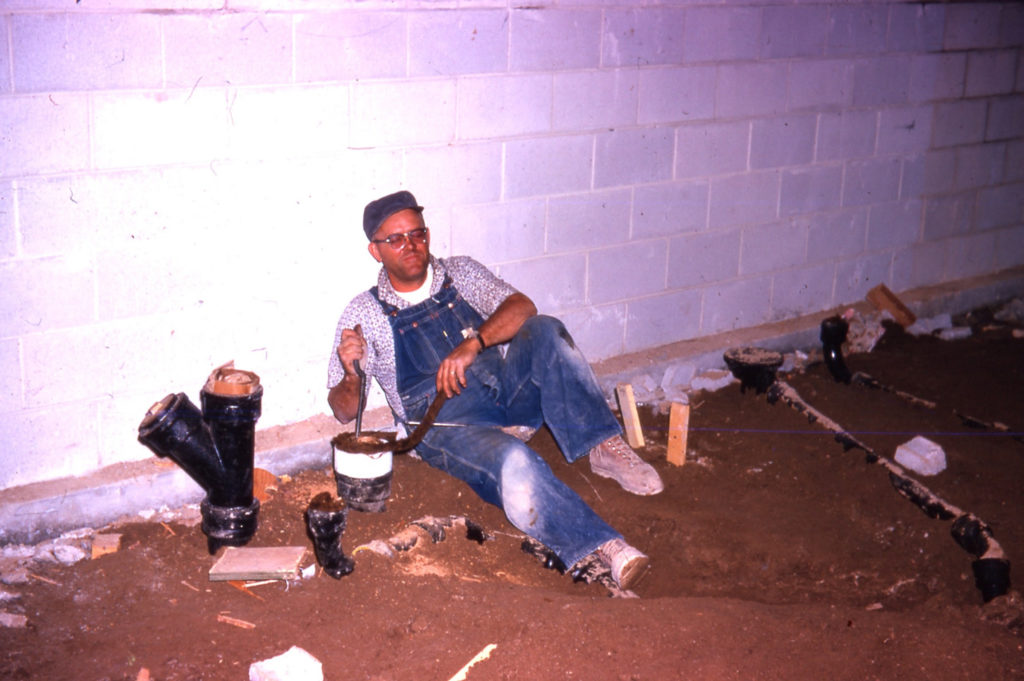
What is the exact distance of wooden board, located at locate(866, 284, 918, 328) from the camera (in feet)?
20.8

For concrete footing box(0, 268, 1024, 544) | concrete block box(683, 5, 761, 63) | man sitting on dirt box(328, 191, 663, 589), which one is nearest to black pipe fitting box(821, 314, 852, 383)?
concrete footing box(0, 268, 1024, 544)

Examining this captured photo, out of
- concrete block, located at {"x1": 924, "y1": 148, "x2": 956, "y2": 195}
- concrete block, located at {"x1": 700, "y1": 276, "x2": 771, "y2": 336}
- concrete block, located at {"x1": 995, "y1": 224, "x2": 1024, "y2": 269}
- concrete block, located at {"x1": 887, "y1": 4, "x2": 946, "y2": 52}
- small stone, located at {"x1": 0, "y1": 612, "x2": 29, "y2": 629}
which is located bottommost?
small stone, located at {"x1": 0, "y1": 612, "x2": 29, "y2": 629}

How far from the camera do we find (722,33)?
5203mm

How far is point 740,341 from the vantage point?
568cm

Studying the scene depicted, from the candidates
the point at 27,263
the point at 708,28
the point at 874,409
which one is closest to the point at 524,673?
the point at 27,263

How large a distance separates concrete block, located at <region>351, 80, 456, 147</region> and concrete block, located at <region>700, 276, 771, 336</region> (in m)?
1.98

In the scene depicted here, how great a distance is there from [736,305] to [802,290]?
1.77ft

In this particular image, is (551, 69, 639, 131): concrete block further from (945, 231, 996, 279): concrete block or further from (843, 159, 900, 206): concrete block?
(945, 231, 996, 279): concrete block

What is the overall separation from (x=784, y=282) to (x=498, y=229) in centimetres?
210

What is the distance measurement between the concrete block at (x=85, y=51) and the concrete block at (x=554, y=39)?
1.54 m

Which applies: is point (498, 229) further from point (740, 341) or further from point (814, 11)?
point (814, 11)

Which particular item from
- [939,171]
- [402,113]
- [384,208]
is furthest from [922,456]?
[939,171]

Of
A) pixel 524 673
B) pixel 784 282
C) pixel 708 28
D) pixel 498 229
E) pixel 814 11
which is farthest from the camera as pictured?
pixel 784 282

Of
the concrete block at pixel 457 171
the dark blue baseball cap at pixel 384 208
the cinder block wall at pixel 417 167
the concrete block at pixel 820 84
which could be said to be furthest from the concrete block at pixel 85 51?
the concrete block at pixel 820 84
